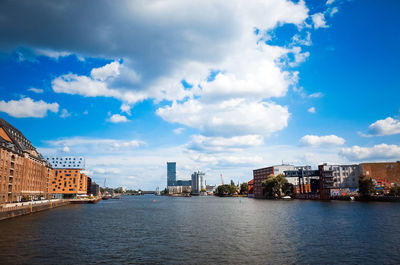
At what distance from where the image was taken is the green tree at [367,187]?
163 meters

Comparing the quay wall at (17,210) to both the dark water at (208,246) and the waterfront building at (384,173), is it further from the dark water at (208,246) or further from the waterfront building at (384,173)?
the waterfront building at (384,173)

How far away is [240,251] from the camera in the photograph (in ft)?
120

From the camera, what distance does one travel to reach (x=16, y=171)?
11188 cm

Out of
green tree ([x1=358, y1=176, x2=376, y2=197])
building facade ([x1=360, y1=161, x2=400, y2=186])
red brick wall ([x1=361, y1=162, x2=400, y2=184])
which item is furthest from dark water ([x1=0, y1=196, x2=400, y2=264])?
red brick wall ([x1=361, y1=162, x2=400, y2=184])

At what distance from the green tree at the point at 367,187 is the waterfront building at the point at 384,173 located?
14290 mm

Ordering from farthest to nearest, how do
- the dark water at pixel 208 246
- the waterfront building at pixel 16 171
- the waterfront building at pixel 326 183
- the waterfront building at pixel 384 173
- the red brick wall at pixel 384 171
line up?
the waterfront building at pixel 326 183
the red brick wall at pixel 384 171
the waterfront building at pixel 384 173
the waterfront building at pixel 16 171
the dark water at pixel 208 246

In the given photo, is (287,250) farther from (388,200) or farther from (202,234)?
(388,200)

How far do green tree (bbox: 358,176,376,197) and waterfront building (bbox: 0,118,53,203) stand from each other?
574ft

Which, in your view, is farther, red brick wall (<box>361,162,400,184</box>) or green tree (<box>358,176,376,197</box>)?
red brick wall (<box>361,162,400,184</box>)

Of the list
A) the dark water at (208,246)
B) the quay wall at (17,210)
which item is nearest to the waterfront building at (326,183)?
the dark water at (208,246)

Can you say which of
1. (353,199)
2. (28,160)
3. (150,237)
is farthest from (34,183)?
(353,199)

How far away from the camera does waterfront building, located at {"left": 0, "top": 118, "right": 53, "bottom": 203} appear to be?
98506mm

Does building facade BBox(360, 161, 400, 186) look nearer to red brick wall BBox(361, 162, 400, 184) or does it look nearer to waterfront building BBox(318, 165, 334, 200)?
red brick wall BBox(361, 162, 400, 184)

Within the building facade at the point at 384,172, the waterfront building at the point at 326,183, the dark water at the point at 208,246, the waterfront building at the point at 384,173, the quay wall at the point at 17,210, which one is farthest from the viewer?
the waterfront building at the point at 326,183
